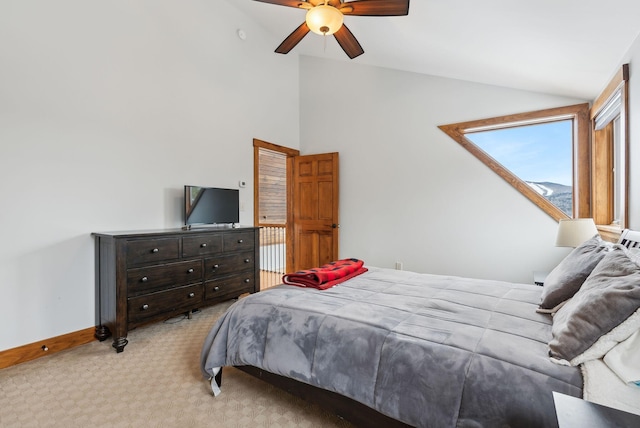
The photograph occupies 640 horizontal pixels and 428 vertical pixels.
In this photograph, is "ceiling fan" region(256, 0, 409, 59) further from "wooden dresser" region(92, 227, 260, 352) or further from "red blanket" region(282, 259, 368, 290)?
"wooden dresser" region(92, 227, 260, 352)

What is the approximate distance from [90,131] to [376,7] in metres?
2.65

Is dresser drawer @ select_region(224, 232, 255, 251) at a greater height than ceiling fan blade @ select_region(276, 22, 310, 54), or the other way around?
ceiling fan blade @ select_region(276, 22, 310, 54)

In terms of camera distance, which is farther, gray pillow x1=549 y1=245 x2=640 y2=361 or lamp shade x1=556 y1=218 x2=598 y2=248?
lamp shade x1=556 y1=218 x2=598 y2=248

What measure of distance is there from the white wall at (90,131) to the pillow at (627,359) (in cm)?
354

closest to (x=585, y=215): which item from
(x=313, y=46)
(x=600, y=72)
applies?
(x=600, y=72)

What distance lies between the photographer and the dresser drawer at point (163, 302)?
8.71 feet

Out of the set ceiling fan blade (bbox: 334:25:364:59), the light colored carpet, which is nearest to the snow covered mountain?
ceiling fan blade (bbox: 334:25:364:59)

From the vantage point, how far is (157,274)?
280 centimetres

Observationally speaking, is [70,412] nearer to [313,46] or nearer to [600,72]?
[600,72]

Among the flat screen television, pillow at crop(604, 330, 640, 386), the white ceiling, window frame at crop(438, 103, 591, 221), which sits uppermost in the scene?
the white ceiling

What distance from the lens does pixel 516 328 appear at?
1426 mm

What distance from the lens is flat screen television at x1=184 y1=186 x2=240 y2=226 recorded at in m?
3.33

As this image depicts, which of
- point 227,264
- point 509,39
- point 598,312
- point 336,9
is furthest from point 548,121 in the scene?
point 227,264

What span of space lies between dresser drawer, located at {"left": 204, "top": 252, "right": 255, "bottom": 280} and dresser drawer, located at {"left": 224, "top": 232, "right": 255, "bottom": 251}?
0.08 metres
